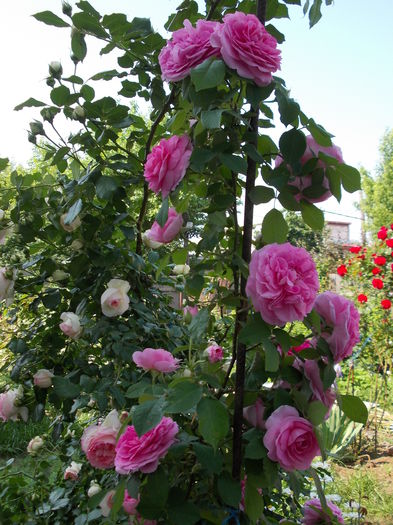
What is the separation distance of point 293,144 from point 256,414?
0.43 metres

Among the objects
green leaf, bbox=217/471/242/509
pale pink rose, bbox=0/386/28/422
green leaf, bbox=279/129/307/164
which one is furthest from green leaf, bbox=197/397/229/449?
pale pink rose, bbox=0/386/28/422

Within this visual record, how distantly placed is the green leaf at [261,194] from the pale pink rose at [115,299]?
394 millimetres

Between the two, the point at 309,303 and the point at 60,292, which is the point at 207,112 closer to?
the point at 309,303

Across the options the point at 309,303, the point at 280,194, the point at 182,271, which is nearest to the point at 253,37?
the point at 280,194

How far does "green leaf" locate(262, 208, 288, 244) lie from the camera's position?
2.55 ft

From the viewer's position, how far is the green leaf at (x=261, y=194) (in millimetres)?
774

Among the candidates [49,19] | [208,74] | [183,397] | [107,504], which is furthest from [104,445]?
[49,19]

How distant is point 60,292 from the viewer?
121 centimetres

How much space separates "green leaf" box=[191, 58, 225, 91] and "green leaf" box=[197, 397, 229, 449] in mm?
434

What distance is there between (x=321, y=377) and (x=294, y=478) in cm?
19

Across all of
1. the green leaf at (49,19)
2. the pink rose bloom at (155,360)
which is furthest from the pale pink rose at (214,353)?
the green leaf at (49,19)

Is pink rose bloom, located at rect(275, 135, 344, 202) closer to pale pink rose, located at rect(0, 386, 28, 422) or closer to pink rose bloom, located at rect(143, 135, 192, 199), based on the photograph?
pink rose bloom, located at rect(143, 135, 192, 199)

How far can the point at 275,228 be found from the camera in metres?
0.78

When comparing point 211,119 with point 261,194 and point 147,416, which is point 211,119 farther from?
point 147,416
